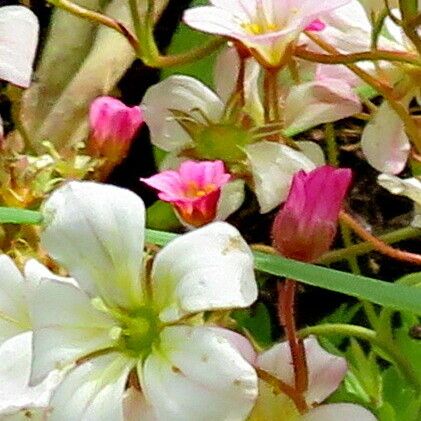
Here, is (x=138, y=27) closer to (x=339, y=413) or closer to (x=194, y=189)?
(x=194, y=189)

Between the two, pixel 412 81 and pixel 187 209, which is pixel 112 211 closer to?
pixel 187 209

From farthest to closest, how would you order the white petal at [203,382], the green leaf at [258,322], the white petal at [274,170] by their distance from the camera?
the green leaf at [258,322] → the white petal at [274,170] → the white petal at [203,382]

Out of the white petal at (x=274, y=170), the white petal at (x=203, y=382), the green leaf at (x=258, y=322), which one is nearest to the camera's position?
the white petal at (x=203, y=382)

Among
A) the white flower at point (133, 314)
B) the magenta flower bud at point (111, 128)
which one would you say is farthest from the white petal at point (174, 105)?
the white flower at point (133, 314)

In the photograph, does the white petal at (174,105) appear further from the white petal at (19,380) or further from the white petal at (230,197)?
the white petal at (19,380)

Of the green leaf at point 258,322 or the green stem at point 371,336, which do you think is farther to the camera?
the green leaf at point 258,322

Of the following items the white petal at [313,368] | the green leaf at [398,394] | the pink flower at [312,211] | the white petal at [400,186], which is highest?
the pink flower at [312,211]
